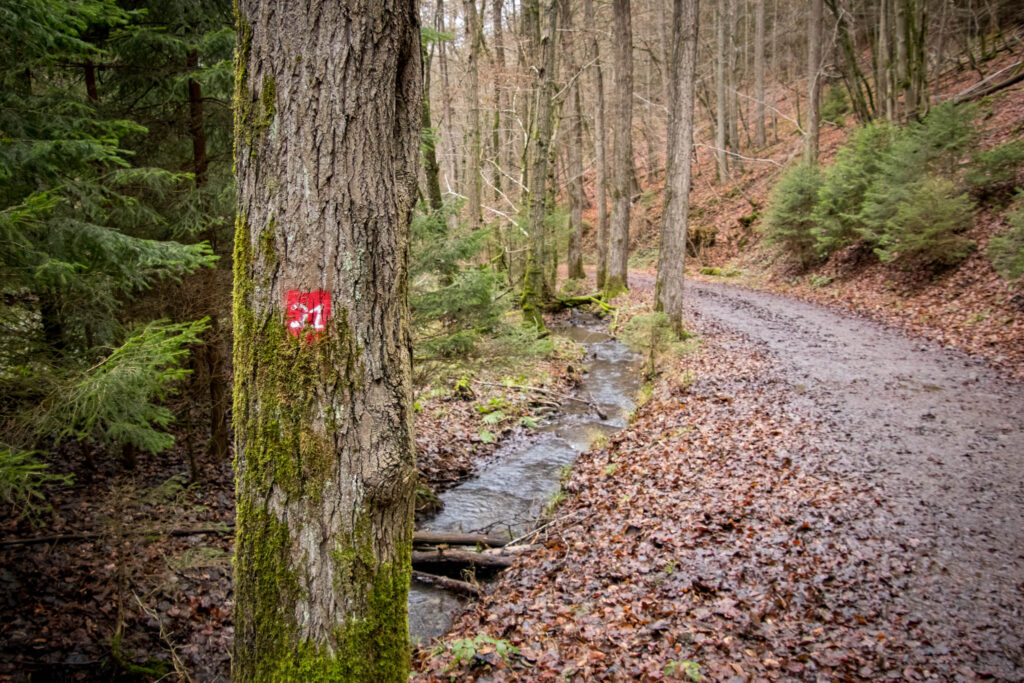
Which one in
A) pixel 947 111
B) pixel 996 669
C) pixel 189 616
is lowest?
pixel 189 616

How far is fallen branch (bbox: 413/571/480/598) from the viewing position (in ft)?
17.4

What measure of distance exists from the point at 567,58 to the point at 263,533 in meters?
18.7

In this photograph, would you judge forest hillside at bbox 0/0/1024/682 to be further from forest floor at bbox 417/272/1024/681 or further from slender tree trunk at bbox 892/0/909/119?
slender tree trunk at bbox 892/0/909/119

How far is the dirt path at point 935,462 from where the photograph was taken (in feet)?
11.9

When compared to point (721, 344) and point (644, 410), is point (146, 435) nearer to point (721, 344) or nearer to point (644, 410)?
point (644, 410)

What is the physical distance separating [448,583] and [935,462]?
5.30 meters

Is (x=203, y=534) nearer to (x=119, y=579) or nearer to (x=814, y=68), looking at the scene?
(x=119, y=579)

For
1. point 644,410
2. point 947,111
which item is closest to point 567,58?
point 947,111

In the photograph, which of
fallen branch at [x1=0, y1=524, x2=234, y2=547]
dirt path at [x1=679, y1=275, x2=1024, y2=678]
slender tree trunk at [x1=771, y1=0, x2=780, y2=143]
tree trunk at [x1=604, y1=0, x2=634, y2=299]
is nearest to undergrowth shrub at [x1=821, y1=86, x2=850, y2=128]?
slender tree trunk at [x1=771, y1=0, x2=780, y2=143]

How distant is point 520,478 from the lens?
25.8 ft

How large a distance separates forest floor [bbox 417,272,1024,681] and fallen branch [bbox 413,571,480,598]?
0.91 feet

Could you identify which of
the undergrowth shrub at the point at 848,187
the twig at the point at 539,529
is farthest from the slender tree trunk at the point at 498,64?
the twig at the point at 539,529

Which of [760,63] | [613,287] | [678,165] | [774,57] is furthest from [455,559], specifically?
[774,57]

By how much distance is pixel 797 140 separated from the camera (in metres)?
27.2
